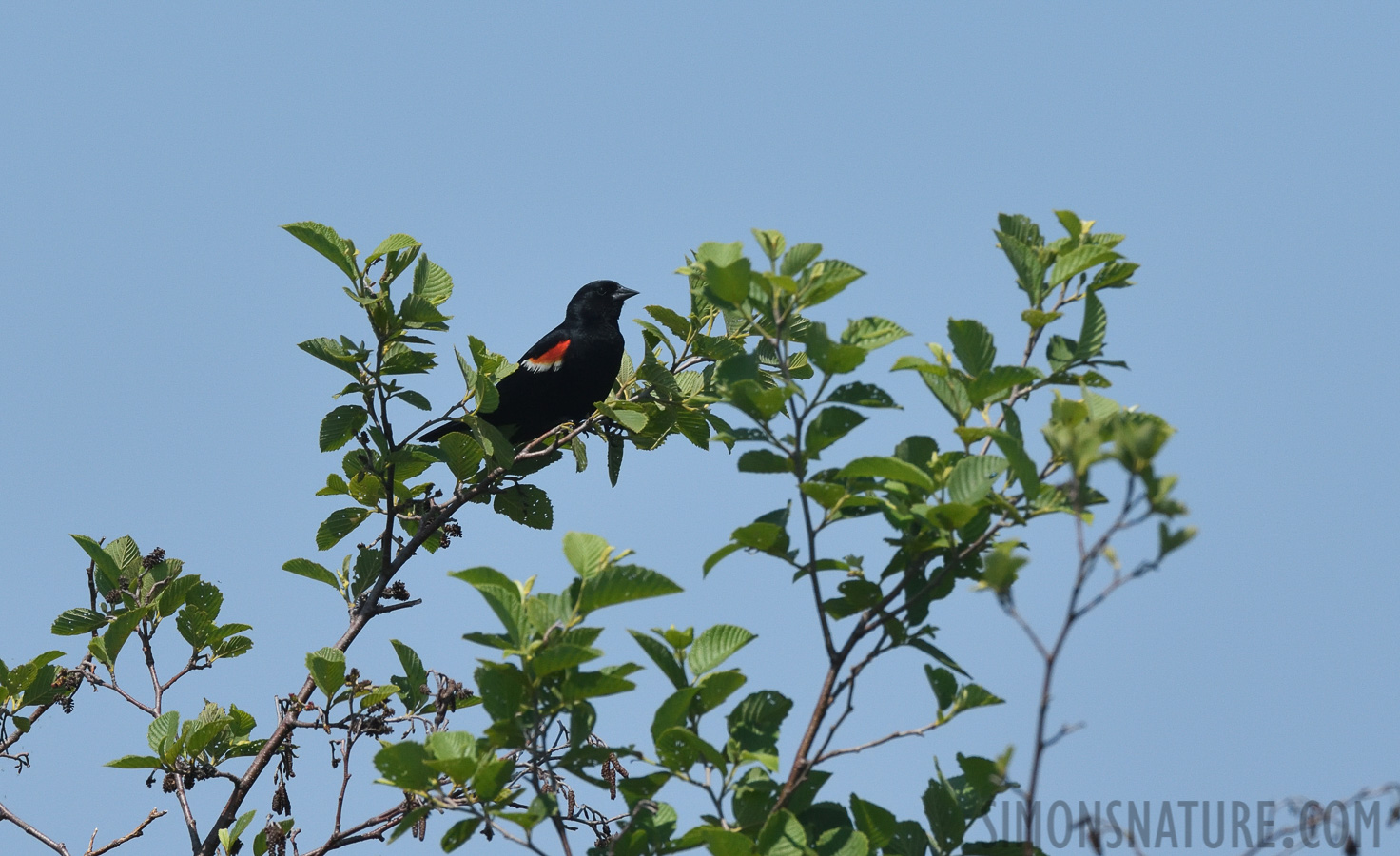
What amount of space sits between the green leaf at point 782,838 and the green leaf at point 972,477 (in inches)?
27.1

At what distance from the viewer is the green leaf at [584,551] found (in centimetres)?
250

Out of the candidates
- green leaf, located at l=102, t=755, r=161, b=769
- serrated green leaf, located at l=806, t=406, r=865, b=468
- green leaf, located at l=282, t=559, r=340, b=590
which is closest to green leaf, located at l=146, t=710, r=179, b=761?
green leaf, located at l=102, t=755, r=161, b=769

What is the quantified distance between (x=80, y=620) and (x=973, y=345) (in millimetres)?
3054

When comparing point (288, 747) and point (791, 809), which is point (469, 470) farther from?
point (791, 809)

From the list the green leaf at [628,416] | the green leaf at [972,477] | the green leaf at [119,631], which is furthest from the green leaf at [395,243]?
the green leaf at [972,477]

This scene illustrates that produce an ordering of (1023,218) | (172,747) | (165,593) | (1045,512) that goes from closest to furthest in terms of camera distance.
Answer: (1045,512)
(1023,218)
(172,747)
(165,593)

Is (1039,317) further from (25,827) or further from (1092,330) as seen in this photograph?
(25,827)

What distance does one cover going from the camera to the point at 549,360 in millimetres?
6023

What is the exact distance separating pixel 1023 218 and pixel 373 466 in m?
2.21

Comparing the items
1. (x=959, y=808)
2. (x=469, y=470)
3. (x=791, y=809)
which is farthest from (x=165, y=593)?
(x=959, y=808)

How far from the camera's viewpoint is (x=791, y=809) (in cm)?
255

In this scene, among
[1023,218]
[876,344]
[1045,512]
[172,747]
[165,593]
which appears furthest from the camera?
[165,593]

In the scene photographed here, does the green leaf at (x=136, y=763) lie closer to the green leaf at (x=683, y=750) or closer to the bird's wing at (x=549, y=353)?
the green leaf at (x=683, y=750)

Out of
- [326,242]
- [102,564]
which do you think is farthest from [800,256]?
[102,564]
